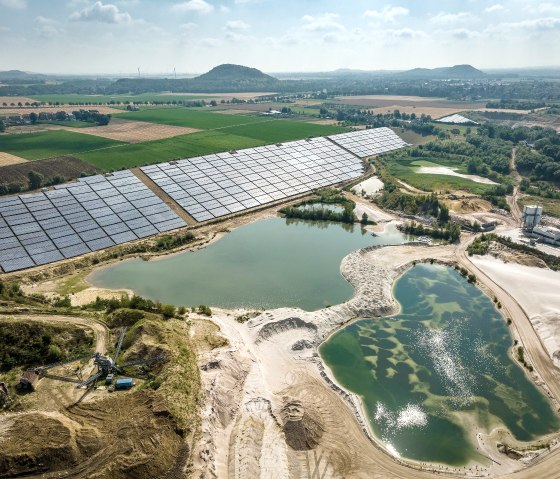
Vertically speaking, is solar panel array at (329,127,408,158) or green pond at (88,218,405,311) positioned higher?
solar panel array at (329,127,408,158)

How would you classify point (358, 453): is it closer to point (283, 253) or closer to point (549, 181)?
point (283, 253)

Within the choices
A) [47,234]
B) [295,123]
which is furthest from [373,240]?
[295,123]

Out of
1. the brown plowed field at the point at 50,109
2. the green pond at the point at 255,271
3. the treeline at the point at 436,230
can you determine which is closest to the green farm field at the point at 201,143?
the green pond at the point at 255,271

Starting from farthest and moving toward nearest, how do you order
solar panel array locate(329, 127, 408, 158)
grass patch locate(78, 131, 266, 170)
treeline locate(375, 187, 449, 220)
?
1. solar panel array locate(329, 127, 408, 158)
2. grass patch locate(78, 131, 266, 170)
3. treeline locate(375, 187, 449, 220)

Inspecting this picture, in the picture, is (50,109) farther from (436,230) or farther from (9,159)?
(436,230)

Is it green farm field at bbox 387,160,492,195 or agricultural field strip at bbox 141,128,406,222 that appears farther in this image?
green farm field at bbox 387,160,492,195

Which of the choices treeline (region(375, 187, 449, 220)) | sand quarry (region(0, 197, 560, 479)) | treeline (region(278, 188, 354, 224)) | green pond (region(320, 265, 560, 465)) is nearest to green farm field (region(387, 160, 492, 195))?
treeline (region(375, 187, 449, 220))

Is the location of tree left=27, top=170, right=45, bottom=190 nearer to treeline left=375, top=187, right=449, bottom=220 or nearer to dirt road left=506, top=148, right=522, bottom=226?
treeline left=375, top=187, right=449, bottom=220

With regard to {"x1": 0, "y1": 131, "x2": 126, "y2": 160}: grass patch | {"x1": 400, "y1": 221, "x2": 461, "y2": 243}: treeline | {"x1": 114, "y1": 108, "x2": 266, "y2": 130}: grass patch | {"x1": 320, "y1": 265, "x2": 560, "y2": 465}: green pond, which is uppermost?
{"x1": 114, "y1": 108, "x2": 266, "y2": 130}: grass patch
